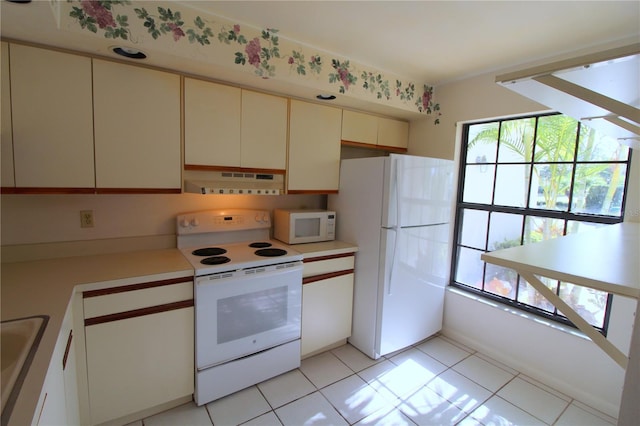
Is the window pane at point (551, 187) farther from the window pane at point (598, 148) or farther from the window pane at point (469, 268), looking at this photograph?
the window pane at point (469, 268)

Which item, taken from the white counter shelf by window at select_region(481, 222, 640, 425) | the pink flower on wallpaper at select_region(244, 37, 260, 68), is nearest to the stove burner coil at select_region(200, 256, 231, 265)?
the pink flower on wallpaper at select_region(244, 37, 260, 68)

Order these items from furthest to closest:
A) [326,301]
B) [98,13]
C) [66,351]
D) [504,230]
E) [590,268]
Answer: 1. [504,230]
2. [326,301]
3. [98,13]
4. [66,351]
5. [590,268]

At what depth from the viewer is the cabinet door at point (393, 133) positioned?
2.99 meters

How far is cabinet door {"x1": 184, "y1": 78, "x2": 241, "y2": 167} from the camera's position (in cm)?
200

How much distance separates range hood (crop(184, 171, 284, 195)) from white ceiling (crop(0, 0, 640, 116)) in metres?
0.67

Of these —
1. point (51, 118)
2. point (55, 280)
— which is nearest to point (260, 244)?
point (55, 280)

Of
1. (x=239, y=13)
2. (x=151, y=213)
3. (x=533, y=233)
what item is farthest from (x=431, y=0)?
(x=151, y=213)

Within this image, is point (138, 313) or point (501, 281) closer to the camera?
point (138, 313)

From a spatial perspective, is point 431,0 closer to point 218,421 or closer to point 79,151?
point 79,151

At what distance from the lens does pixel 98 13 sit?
151cm

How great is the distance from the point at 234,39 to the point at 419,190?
1.72 metres

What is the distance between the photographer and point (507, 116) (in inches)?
96.7

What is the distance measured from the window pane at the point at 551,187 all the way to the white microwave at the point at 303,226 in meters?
1.64

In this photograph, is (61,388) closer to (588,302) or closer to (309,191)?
(309,191)
